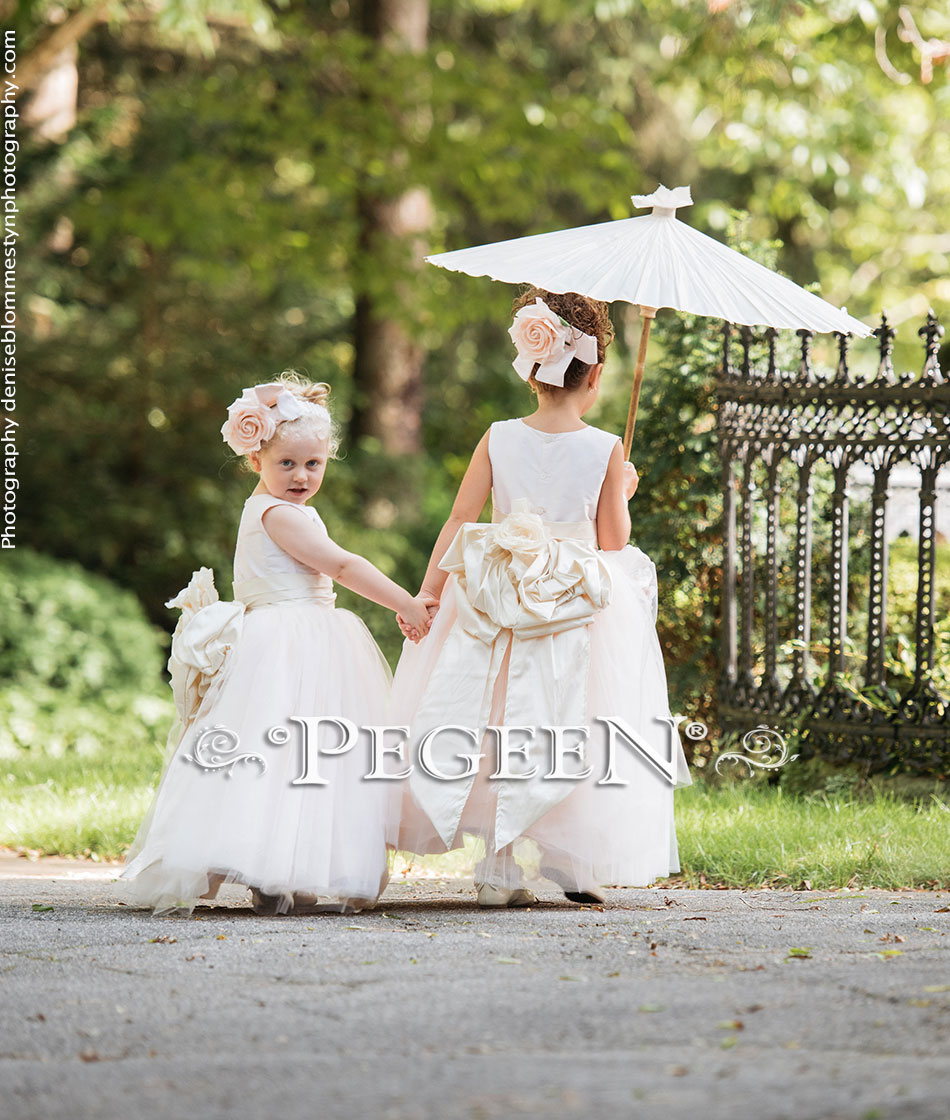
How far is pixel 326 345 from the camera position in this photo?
14234 millimetres

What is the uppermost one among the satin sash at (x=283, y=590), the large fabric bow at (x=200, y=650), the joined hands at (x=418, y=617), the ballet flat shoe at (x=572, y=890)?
the satin sash at (x=283, y=590)

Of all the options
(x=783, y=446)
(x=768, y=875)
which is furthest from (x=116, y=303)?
(x=768, y=875)

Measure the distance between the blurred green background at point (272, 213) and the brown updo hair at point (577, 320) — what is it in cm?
646

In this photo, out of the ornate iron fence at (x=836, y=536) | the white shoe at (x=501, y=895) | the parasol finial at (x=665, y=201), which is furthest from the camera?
the ornate iron fence at (x=836, y=536)

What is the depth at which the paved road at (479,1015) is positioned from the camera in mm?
2285

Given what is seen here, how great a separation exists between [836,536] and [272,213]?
287 inches

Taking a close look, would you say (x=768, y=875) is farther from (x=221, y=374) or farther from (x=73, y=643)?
(x=221, y=374)

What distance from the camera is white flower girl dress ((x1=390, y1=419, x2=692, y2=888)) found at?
163 inches

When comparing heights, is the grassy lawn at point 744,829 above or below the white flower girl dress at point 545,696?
below

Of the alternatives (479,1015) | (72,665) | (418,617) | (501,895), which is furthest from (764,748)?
(72,665)

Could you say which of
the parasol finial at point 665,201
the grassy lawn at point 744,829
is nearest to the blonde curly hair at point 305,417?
the parasol finial at point 665,201

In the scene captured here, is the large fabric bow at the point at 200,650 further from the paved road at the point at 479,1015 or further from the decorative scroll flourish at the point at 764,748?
the decorative scroll flourish at the point at 764,748

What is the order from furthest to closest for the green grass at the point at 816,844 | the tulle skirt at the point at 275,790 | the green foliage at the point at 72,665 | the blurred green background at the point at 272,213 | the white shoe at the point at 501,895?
1. the blurred green background at the point at 272,213
2. the green foliage at the point at 72,665
3. the green grass at the point at 816,844
4. the white shoe at the point at 501,895
5. the tulle skirt at the point at 275,790

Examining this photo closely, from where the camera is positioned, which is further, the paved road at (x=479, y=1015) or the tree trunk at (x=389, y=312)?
the tree trunk at (x=389, y=312)
